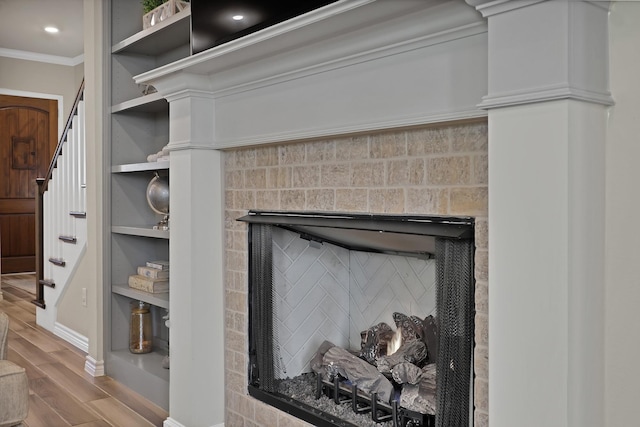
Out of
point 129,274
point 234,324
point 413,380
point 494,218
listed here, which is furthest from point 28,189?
point 494,218

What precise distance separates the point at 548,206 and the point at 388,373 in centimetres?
114

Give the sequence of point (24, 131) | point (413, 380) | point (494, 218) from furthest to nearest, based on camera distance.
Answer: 1. point (24, 131)
2. point (413, 380)
3. point (494, 218)

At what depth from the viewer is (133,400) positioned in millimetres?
3145

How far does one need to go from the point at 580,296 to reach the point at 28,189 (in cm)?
818

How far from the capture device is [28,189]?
317 inches

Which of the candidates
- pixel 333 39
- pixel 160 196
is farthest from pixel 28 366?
Result: pixel 333 39

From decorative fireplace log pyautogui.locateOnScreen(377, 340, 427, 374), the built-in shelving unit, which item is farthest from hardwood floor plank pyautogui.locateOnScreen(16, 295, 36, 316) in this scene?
decorative fireplace log pyautogui.locateOnScreen(377, 340, 427, 374)

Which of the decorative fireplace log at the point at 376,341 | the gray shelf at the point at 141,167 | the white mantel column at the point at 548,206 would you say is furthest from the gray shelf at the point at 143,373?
the white mantel column at the point at 548,206

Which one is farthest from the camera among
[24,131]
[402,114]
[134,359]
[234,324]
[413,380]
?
[24,131]

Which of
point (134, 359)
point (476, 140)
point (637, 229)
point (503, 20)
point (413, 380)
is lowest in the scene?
point (134, 359)

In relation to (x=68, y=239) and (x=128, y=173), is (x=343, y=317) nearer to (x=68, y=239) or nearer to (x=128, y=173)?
(x=128, y=173)

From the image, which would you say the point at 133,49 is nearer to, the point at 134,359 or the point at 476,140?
the point at 134,359

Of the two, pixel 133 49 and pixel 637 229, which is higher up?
pixel 133 49

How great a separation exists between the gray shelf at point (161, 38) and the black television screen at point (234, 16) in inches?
19.9
